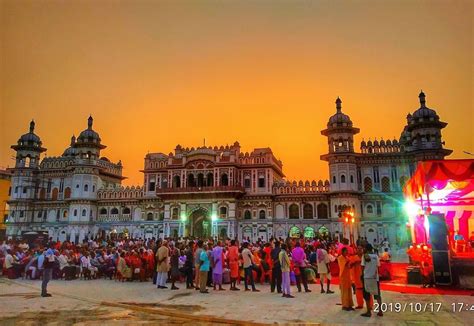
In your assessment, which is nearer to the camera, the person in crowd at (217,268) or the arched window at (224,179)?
the person in crowd at (217,268)

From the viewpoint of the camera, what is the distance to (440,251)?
39.1 feet

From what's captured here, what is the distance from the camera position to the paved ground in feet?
26.2

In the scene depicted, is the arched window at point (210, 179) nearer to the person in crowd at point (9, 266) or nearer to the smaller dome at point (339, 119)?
the smaller dome at point (339, 119)

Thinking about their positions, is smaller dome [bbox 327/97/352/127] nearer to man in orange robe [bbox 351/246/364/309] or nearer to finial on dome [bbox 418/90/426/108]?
finial on dome [bbox 418/90/426/108]

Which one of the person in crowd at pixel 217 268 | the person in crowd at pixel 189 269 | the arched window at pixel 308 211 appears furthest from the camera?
the arched window at pixel 308 211

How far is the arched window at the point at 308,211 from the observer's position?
37.9 m

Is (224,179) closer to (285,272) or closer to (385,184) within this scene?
(385,184)

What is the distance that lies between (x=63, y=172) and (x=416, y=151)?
131ft

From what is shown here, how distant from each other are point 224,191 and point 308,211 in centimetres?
894

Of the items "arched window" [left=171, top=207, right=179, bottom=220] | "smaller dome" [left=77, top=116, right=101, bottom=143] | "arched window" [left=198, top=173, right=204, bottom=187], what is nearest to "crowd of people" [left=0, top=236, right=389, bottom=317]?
"arched window" [left=171, top=207, right=179, bottom=220]

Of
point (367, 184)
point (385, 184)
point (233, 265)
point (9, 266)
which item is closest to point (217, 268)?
point (233, 265)

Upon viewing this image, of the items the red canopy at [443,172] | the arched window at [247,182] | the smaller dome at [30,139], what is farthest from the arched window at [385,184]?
the smaller dome at [30,139]

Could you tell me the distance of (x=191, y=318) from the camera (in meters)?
8.20
